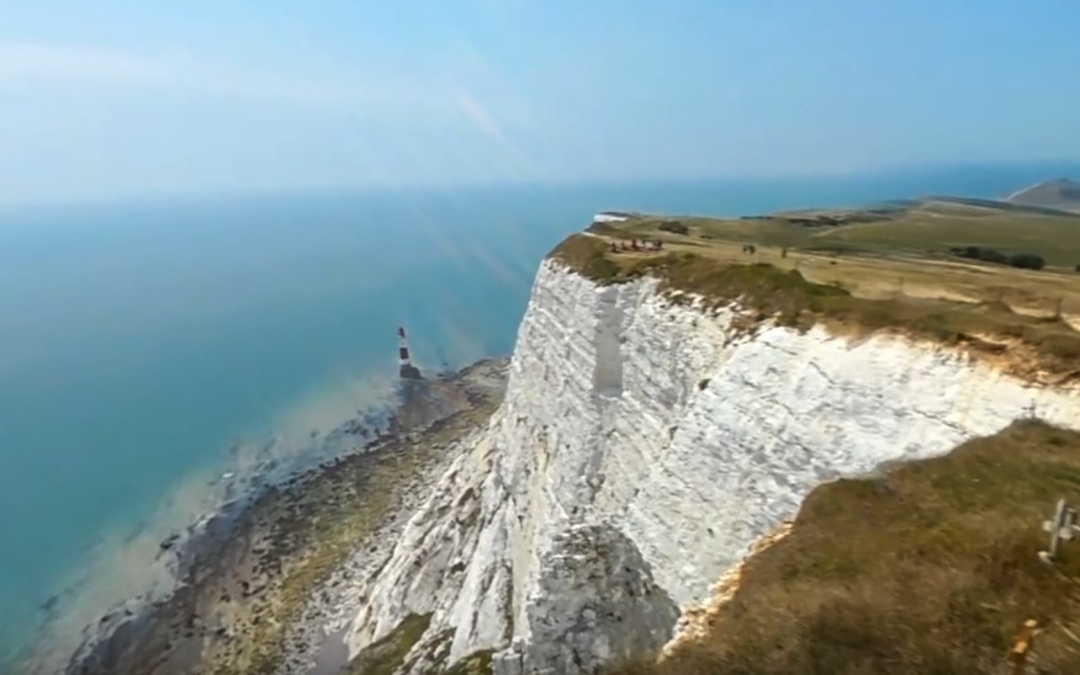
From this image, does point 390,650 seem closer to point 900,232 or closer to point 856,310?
point 856,310

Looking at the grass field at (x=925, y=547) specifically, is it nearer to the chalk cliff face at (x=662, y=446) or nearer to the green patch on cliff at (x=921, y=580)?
the green patch on cliff at (x=921, y=580)

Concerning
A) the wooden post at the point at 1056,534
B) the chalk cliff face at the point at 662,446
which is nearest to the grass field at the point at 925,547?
the wooden post at the point at 1056,534

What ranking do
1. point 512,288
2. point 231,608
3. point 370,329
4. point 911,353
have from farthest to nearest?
point 512,288 < point 370,329 < point 231,608 < point 911,353

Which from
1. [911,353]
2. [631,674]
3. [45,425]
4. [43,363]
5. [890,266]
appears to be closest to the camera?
[631,674]

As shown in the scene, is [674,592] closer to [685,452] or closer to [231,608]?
[685,452]

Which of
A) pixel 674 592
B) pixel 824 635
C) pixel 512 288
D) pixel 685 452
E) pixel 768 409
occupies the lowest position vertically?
pixel 512 288

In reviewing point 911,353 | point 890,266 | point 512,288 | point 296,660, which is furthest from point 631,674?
point 512,288

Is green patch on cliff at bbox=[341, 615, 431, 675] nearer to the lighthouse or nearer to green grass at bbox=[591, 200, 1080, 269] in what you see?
green grass at bbox=[591, 200, 1080, 269]

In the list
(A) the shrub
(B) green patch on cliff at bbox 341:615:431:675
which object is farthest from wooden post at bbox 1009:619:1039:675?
(A) the shrub
